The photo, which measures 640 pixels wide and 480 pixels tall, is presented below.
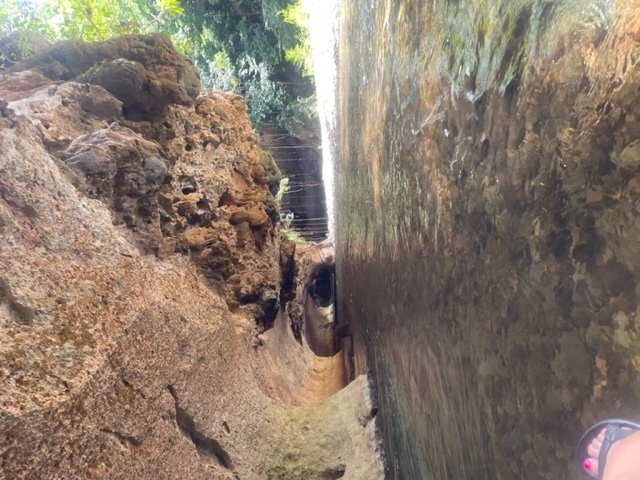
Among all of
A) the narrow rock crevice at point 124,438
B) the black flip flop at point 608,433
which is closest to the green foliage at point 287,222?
the narrow rock crevice at point 124,438

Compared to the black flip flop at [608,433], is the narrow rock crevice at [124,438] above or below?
below

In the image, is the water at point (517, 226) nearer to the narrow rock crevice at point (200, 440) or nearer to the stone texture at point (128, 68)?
the narrow rock crevice at point (200, 440)

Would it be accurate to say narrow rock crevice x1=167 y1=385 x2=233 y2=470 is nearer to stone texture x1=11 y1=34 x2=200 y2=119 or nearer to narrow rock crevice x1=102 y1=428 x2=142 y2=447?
narrow rock crevice x1=102 y1=428 x2=142 y2=447

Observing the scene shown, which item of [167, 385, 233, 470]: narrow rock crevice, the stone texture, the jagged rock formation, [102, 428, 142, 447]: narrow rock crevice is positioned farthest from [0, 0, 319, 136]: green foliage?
[102, 428, 142, 447]: narrow rock crevice

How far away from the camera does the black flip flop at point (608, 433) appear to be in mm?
968

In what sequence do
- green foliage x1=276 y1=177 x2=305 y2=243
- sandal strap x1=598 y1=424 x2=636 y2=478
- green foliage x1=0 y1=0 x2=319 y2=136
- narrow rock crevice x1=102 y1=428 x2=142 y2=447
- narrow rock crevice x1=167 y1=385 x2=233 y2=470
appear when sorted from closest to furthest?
sandal strap x1=598 y1=424 x2=636 y2=478, narrow rock crevice x1=102 y1=428 x2=142 y2=447, narrow rock crevice x1=167 y1=385 x2=233 y2=470, green foliage x1=0 y1=0 x2=319 y2=136, green foliage x1=276 y1=177 x2=305 y2=243

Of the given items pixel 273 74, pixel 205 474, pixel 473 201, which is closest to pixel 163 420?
pixel 205 474

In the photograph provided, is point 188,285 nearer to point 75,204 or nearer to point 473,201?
point 75,204

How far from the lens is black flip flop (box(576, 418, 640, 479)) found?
97 centimetres

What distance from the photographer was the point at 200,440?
9.33ft

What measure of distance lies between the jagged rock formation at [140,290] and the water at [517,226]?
1115 millimetres

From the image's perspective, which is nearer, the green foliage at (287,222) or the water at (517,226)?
the water at (517,226)

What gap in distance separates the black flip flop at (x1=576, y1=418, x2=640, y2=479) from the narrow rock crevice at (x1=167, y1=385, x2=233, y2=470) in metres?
2.00

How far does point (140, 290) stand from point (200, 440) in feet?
2.81
